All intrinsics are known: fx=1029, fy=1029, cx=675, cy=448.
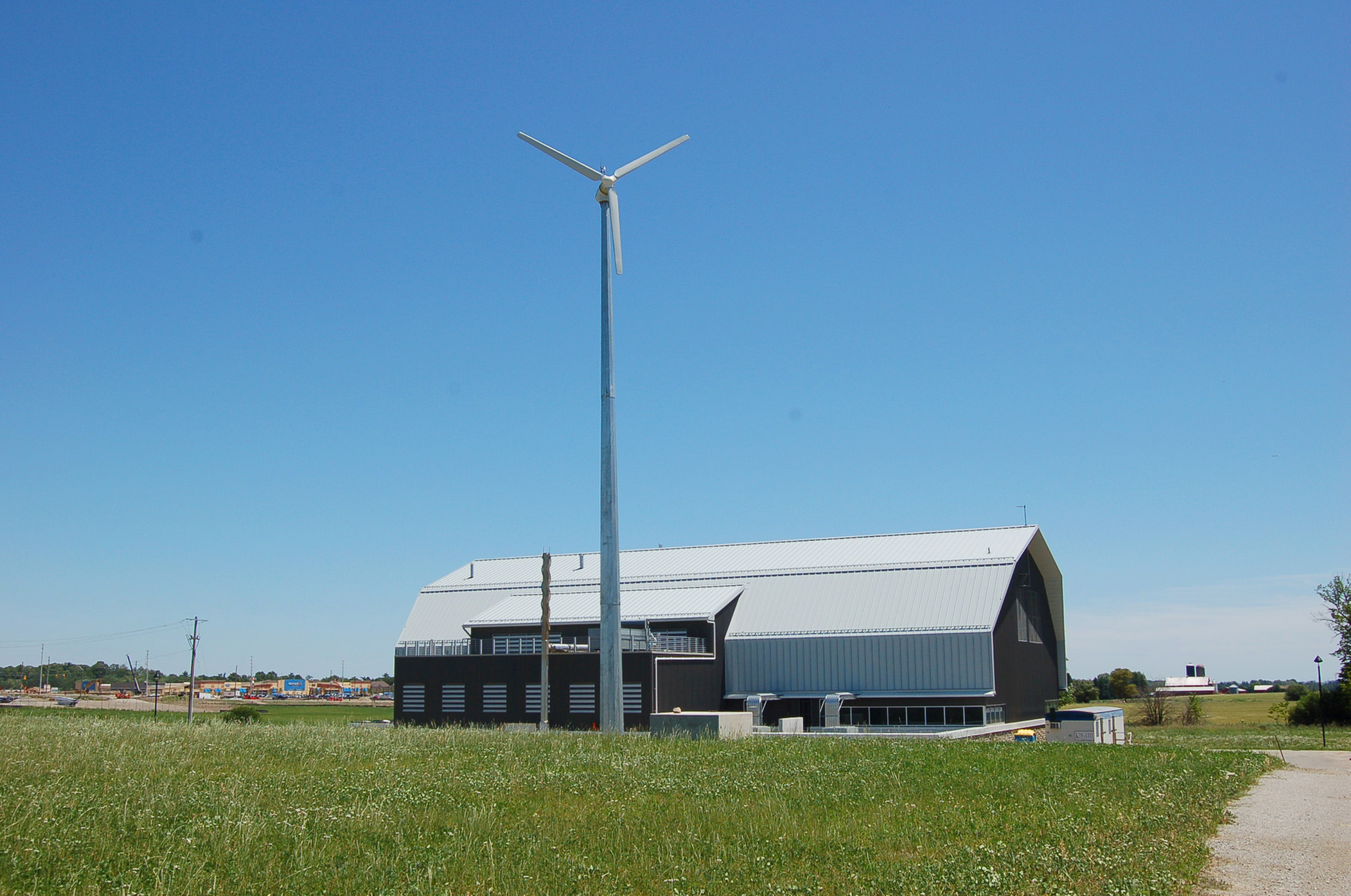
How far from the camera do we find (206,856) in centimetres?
1276

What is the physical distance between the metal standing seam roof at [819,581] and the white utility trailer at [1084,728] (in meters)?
6.83

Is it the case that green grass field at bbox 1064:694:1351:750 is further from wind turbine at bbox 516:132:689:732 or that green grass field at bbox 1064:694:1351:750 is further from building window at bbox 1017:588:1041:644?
wind turbine at bbox 516:132:689:732

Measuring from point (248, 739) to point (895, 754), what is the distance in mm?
18158

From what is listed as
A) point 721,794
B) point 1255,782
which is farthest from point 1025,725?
point 721,794

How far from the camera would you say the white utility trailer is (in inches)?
1777

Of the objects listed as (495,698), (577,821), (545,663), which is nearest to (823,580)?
(545,663)

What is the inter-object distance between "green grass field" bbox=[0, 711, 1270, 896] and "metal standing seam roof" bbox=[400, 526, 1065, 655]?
27953 mm

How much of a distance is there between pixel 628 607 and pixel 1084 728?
2611cm

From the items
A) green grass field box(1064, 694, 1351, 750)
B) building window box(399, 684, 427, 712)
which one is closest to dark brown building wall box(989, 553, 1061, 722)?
green grass field box(1064, 694, 1351, 750)

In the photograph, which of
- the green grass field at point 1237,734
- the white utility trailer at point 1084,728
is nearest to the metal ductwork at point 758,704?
the white utility trailer at point 1084,728

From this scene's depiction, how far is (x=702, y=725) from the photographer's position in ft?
122

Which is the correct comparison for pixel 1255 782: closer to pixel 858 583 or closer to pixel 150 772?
pixel 150 772

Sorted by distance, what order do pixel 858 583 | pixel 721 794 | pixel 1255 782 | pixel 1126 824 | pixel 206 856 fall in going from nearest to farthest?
pixel 206 856, pixel 1126 824, pixel 721 794, pixel 1255 782, pixel 858 583

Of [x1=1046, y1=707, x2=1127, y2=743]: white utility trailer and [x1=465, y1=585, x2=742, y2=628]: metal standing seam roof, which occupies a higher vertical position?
[x1=465, y1=585, x2=742, y2=628]: metal standing seam roof
